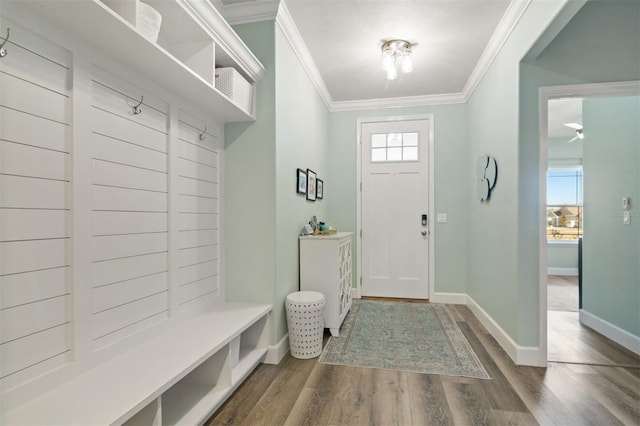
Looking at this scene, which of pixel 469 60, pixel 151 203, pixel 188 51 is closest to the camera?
pixel 151 203

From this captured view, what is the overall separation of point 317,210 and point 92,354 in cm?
258

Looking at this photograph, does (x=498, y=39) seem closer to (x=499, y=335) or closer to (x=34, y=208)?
(x=499, y=335)

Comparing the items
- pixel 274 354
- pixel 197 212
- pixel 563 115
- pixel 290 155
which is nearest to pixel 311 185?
pixel 290 155

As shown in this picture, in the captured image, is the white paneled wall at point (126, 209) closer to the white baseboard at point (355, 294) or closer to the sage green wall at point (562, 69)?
the sage green wall at point (562, 69)

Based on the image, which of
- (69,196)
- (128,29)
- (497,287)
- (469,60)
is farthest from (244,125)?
(497,287)

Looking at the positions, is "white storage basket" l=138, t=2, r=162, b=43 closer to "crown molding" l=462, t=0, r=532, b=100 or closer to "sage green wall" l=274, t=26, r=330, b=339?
"sage green wall" l=274, t=26, r=330, b=339

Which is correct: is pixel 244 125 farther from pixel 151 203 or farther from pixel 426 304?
pixel 426 304

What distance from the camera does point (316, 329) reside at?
247cm

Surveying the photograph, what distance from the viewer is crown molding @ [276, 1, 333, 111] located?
93.8 inches

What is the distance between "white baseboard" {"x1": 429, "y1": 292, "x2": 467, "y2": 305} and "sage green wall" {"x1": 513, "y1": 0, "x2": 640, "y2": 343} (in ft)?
5.44

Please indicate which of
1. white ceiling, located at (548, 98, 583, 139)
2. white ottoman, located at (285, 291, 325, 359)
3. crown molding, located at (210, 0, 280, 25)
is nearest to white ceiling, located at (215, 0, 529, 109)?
crown molding, located at (210, 0, 280, 25)

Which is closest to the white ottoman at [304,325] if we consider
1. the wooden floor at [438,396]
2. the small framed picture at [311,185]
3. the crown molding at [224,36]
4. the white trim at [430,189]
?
the wooden floor at [438,396]

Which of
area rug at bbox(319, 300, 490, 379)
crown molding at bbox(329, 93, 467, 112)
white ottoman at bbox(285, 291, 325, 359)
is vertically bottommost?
area rug at bbox(319, 300, 490, 379)

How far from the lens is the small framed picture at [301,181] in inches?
114
